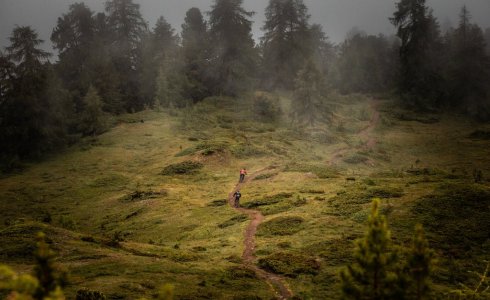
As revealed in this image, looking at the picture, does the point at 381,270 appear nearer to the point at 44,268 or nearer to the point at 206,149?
the point at 44,268

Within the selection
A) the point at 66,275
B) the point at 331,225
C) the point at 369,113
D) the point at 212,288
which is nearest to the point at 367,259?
the point at 66,275

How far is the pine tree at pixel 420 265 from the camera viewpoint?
10516mm

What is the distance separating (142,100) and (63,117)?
2310 cm

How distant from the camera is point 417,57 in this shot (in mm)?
80688

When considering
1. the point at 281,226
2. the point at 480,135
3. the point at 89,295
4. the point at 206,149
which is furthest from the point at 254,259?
the point at 480,135

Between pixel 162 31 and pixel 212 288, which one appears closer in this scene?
pixel 212 288

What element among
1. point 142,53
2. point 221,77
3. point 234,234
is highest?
point 142,53

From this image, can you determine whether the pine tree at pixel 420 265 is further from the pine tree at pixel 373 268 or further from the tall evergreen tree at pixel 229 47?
the tall evergreen tree at pixel 229 47

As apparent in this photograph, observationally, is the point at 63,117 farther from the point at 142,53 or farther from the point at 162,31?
the point at 162,31

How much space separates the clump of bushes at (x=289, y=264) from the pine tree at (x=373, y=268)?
10.4 meters

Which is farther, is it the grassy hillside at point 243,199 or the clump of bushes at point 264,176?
the clump of bushes at point 264,176

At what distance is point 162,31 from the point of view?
84.9 meters

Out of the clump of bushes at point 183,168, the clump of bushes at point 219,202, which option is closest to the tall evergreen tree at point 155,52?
the clump of bushes at point 183,168

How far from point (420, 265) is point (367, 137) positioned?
54.5 m
